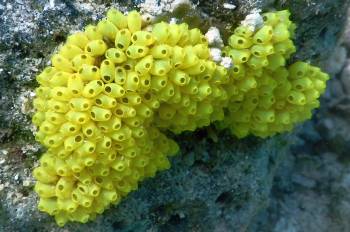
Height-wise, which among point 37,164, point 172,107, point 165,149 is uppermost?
point 172,107

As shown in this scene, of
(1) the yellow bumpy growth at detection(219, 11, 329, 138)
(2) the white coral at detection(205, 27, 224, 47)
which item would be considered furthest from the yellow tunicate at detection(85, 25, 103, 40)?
(1) the yellow bumpy growth at detection(219, 11, 329, 138)

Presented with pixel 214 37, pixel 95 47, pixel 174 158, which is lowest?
pixel 174 158

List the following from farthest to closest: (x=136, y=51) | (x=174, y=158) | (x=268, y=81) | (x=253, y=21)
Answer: (x=174, y=158) → (x=268, y=81) → (x=253, y=21) → (x=136, y=51)

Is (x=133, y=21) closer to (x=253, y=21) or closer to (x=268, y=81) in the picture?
(x=253, y=21)

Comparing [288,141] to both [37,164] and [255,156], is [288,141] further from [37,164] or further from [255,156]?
[37,164]

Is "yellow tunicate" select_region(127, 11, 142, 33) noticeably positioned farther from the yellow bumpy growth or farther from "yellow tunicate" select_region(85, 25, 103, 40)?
the yellow bumpy growth

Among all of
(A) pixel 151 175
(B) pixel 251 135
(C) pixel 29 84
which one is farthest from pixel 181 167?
(C) pixel 29 84

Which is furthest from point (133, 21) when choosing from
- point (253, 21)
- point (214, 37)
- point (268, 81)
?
point (268, 81)
